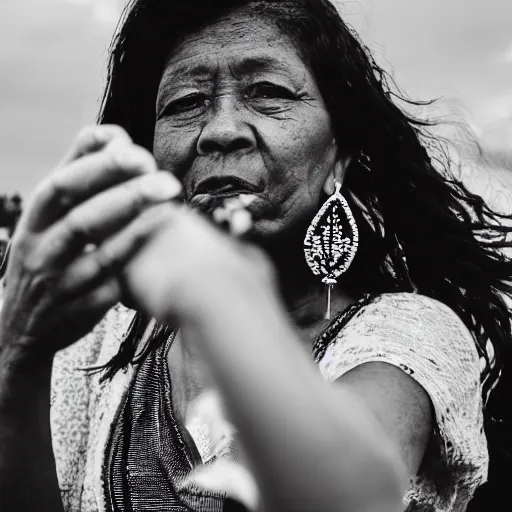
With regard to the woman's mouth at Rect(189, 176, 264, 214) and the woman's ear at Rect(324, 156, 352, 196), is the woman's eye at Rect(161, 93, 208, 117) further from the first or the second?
the woman's ear at Rect(324, 156, 352, 196)

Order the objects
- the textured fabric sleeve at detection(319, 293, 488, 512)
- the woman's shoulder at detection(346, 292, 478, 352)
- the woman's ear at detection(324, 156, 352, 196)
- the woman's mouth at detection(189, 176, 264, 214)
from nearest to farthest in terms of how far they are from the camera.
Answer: the textured fabric sleeve at detection(319, 293, 488, 512), the woman's shoulder at detection(346, 292, 478, 352), the woman's mouth at detection(189, 176, 264, 214), the woman's ear at detection(324, 156, 352, 196)

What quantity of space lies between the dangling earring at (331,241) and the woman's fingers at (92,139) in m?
1.04

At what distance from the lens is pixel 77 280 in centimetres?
111

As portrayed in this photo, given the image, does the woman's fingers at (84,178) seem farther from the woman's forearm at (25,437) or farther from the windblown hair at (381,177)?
the windblown hair at (381,177)

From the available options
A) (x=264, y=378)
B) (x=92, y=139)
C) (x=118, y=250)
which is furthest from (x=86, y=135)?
(x=264, y=378)

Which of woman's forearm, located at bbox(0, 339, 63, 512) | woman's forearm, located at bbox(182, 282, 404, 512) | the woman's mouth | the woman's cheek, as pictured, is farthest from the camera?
the woman's cheek

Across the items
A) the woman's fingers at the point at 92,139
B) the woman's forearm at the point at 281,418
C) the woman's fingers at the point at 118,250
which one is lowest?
the woman's forearm at the point at 281,418

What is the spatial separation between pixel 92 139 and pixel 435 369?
937mm

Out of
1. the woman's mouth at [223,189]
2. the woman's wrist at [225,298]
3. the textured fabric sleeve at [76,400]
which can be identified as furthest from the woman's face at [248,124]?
the woman's wrist at [225,298]

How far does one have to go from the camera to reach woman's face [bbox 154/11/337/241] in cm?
194

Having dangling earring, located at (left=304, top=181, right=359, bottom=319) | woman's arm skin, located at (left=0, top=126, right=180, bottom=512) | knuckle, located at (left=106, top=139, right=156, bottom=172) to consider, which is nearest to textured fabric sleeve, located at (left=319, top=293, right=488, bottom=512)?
dangling earring, located at (left=304, top=181, right=359, bottom=319)

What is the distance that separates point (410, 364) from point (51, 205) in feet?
2.84

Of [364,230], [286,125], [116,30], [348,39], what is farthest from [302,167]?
[116,30]

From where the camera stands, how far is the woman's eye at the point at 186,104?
210 centimetres
